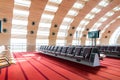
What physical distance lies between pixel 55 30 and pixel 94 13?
7607 millimetres

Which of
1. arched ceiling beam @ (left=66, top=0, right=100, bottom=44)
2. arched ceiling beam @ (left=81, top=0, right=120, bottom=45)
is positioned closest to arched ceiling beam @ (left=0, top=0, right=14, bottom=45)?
arched ceiling beam @ (left=66, top=0, right=100, bottom=44)

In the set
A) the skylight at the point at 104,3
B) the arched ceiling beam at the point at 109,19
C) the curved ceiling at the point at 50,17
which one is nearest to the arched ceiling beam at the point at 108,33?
the arched ceiling beam at the point at 109,19

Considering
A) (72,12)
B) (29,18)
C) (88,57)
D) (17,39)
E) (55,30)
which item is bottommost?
(88,57)

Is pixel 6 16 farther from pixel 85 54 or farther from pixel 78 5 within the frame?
pixel 85 54

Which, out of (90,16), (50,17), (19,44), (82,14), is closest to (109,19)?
(90,16)

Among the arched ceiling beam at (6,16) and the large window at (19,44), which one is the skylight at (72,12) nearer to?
the large window at (19,44)

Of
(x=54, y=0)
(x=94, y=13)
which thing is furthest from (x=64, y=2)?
(x=94, y=13)

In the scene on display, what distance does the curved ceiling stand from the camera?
14.8 metres

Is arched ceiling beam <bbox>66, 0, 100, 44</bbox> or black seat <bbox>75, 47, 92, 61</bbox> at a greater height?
arched ceiling beam <bbox>66, 0, 100, 44</bbox>

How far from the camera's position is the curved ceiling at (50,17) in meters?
14.8

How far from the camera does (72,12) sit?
19.3 m

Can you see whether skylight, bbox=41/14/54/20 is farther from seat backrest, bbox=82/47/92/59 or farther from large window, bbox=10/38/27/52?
seat backrest, bbox=82/47/92/59

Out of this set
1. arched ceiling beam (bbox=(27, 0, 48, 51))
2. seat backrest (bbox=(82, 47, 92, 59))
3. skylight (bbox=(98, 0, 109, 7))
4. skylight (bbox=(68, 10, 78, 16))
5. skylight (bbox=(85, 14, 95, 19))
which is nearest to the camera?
seat backrest (bbox=(82, 47, 92, 59))

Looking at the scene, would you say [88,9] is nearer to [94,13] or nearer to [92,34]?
[94,13]
